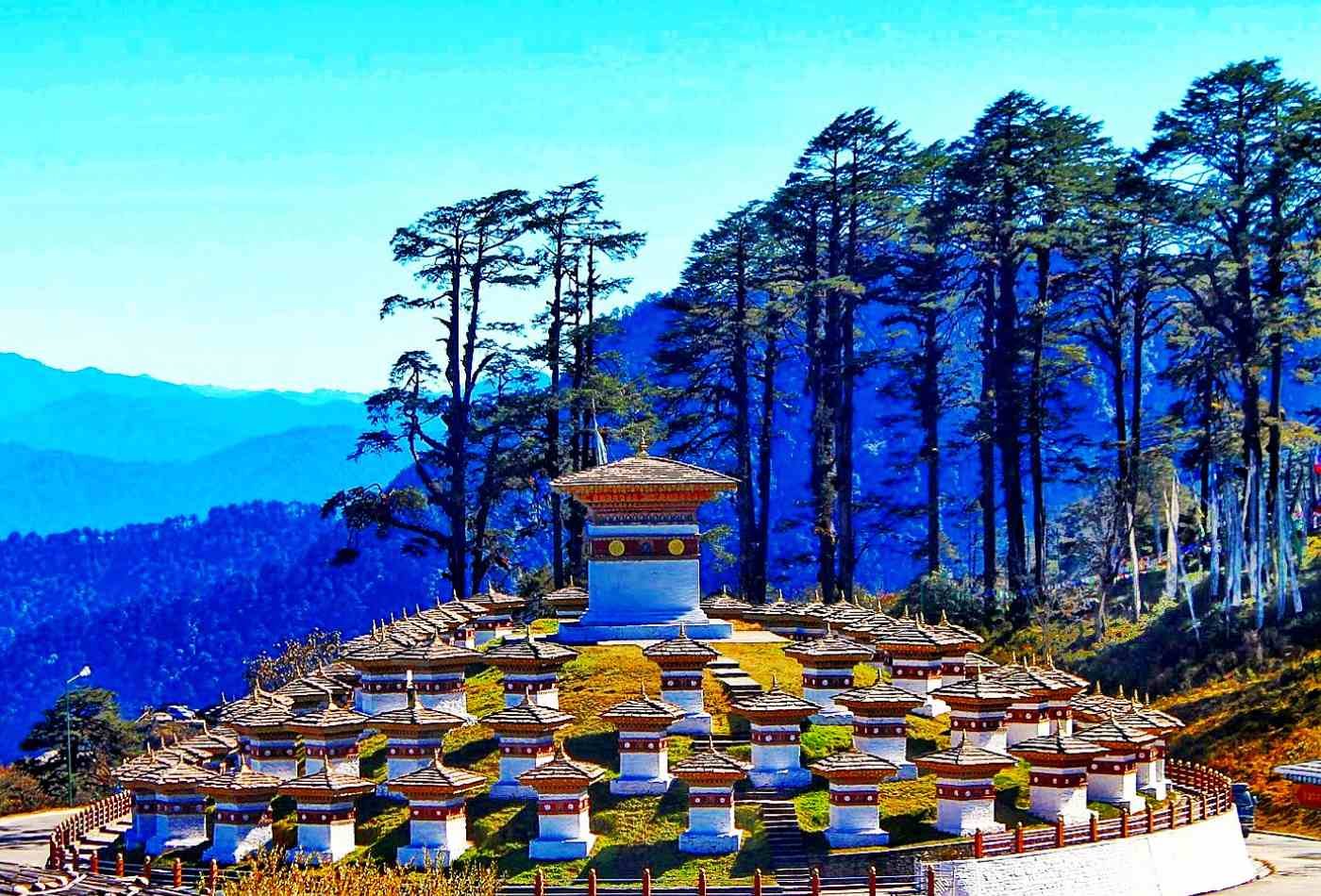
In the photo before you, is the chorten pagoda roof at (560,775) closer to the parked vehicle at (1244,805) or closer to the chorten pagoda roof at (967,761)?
the chorten pagoda roof at (967,761)

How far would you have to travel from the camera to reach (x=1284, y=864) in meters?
37.8

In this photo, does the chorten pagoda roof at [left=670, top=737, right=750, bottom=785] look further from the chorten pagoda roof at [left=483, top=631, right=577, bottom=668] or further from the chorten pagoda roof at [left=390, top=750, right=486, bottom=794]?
the chorten pagoda roof at [left=483, top=631, right=577, bottom=668]

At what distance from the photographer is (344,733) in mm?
37438

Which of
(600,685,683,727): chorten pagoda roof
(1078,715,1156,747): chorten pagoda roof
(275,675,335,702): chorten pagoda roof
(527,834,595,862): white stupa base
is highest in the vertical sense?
(600,685,683,727): chorten pagoda roof

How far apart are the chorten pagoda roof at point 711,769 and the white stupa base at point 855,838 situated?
2.20m

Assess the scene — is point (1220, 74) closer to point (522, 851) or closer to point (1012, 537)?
point (1012, 537)

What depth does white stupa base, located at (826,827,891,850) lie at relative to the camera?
33656 millimetres

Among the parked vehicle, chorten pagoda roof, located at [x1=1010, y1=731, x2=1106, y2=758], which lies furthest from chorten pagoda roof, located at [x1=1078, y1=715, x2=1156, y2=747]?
the parked vehicle

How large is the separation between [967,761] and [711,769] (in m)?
5.25

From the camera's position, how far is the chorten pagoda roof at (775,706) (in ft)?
117

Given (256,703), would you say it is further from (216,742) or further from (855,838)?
(855,838)

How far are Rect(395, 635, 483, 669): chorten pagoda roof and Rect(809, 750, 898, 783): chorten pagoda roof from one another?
30.4 ft

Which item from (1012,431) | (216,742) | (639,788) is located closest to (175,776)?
(216,742)

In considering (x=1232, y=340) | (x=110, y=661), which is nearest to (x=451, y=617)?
(x=1232, y=340)
